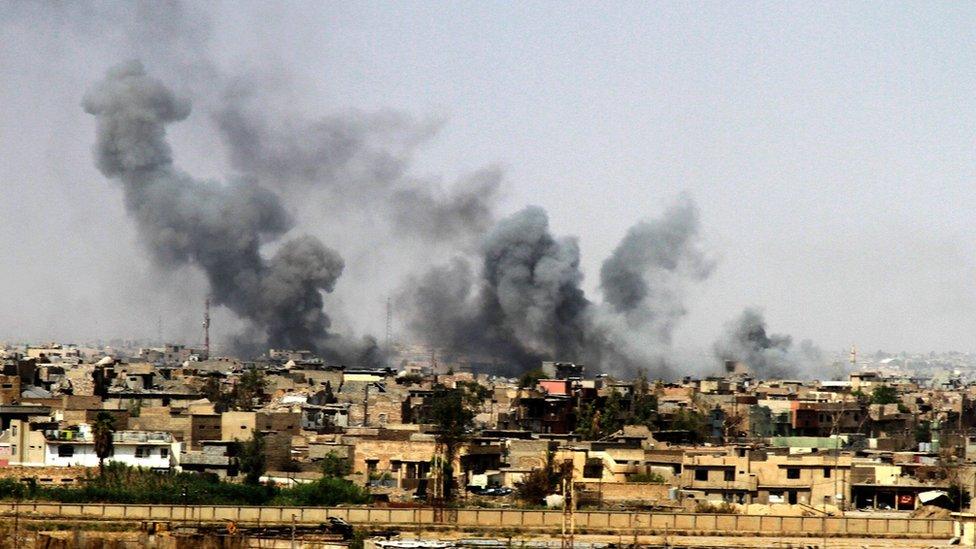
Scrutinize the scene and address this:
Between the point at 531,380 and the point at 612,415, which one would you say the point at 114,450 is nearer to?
the point at 612,415

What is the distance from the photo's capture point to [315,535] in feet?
102

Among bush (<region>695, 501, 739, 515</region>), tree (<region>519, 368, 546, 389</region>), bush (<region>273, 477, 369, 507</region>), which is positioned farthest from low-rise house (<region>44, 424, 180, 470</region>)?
tree (<region>519, 368, 546, 389</region>)

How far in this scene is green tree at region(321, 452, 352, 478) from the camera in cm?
4313

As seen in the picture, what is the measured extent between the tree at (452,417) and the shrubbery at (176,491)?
2.23 meters

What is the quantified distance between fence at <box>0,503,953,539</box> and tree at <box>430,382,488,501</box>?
575 centimetres

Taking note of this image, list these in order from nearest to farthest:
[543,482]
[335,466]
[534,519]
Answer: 1. [534,519]
2. [543,482]
3. [335,466]

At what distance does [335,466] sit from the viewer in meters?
43.6

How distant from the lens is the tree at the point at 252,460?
4200cm

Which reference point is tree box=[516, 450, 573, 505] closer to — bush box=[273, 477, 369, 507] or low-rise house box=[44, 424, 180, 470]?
bush box=[273, 477, 369, 507]

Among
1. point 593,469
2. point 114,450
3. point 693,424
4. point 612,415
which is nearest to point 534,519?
point 593,469

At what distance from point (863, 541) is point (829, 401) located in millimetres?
36527

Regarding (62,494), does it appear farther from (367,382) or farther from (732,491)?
(367,382)

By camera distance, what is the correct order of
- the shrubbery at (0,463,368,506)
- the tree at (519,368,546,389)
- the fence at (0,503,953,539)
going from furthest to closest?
1. the tree at (519,368,546,389)
2. the shrubbery at (0,463,368,506)
3. the fence at (0,503,953,539)

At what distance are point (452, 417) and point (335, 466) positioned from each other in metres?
6.24
